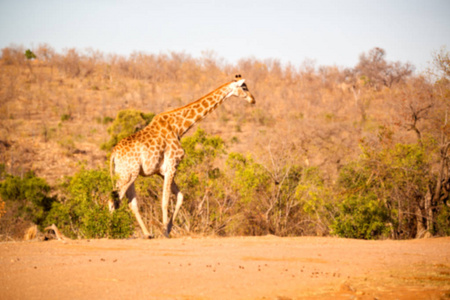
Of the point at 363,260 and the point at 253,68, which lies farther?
the point at 253,68

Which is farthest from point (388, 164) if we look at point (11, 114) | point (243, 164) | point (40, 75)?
point (40, 75)

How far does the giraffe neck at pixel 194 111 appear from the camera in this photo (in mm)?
10359

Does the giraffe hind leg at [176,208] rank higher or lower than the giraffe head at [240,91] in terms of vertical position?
lower


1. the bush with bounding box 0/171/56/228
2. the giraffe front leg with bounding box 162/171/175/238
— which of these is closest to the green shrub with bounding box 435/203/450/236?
the giraffe front leg with bounding box 162/171/175/238

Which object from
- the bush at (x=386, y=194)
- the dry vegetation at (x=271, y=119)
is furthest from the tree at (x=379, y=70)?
the bush at (x=386, y=194)

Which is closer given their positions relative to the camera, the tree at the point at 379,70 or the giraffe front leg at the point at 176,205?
the giraffe front leg at the point at 176,205

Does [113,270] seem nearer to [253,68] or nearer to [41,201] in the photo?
[41,201]

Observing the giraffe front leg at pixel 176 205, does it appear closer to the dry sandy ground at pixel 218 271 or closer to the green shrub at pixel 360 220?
the dry sandy ground at pixel 218 271

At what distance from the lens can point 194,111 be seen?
10555 mm

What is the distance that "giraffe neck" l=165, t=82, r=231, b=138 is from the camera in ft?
34.0

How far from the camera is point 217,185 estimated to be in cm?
1214

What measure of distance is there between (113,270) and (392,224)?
27.1ft

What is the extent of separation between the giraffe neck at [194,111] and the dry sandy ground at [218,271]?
3.17 meters

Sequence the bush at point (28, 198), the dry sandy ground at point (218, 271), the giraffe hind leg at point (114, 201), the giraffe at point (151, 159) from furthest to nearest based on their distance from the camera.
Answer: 1. the bush at point (28, 198)
2. the giraffe at point (151, 159)
3. the giraffe hind leg at point (114, 201)
4. the dry sandy ground at point (218, 271)
